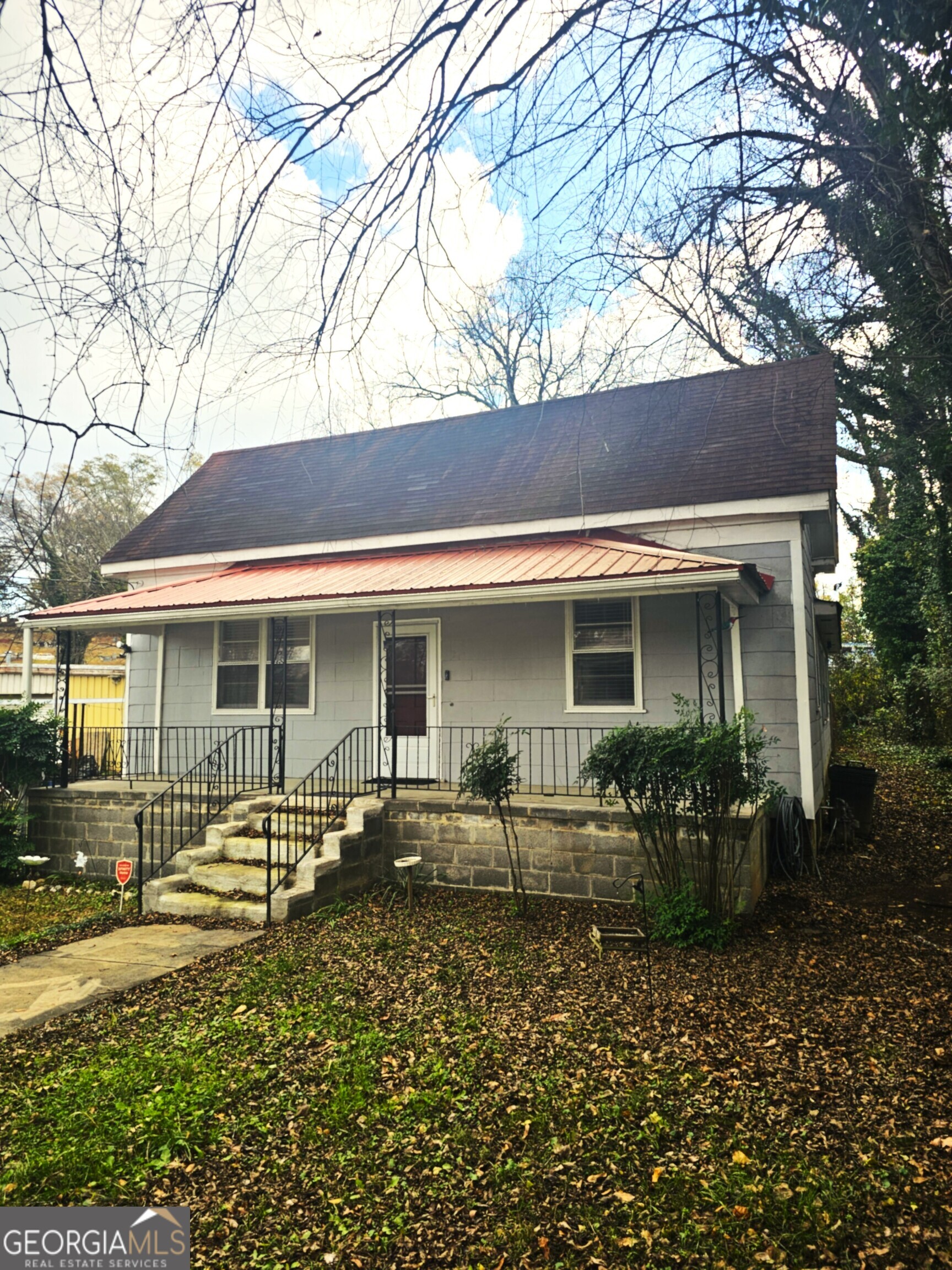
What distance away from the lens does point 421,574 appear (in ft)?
34.3

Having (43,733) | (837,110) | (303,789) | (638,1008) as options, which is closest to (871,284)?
(837,110)

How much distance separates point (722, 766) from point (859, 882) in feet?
11.4

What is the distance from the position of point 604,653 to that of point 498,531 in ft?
8.20

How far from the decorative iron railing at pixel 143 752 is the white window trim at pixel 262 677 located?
0.36 metres

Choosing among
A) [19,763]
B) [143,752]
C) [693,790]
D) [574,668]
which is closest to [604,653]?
[574,668]

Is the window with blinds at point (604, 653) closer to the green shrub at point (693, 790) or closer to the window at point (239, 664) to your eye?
the green shrub at point (693, 790)

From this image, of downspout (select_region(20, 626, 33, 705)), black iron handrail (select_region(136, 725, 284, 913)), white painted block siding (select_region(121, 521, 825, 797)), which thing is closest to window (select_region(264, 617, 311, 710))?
white painted block siding (select_region(121, 521, 825, 797))

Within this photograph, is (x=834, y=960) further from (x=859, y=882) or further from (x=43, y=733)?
(x=43, y=733)

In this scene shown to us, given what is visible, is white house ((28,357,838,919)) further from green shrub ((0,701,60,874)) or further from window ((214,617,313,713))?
green shrub ((0,701,60,874))

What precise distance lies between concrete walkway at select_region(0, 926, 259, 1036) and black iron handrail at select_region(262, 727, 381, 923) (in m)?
0.78

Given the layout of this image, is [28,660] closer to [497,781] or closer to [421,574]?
[421,574]

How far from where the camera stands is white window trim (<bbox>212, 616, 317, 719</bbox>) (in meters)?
12.2

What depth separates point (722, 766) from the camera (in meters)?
6.72

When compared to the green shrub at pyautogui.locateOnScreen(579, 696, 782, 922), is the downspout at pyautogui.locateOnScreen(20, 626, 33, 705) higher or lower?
higher
